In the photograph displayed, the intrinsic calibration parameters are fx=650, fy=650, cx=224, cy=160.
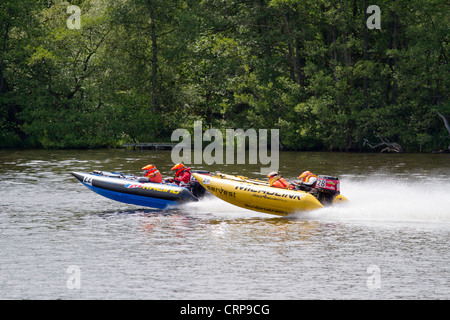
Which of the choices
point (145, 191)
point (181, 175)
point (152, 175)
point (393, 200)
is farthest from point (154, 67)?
point (393, 200)

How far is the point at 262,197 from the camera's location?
55.4 feet

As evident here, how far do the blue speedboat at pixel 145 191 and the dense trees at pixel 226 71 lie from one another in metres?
22.3

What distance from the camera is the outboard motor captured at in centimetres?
1686

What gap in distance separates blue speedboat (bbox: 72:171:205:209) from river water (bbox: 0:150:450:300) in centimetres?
35

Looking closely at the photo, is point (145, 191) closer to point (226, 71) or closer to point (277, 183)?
point (277, 183)

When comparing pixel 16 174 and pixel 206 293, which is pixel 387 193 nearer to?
pixel 206 293

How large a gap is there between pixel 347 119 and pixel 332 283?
29.2m

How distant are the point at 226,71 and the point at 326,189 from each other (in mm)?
27133

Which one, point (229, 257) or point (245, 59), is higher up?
point (245, 59)

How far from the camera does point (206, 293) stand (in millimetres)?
10555
